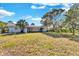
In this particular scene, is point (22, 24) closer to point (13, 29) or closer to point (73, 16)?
point (13, 29)

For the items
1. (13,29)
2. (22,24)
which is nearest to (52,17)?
(22,24)

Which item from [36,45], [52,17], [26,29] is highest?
[52,17]

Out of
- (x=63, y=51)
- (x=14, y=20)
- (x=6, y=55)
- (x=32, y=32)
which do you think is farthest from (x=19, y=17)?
(x=63, y=51)

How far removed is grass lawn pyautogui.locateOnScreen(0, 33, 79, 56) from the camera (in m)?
2.74

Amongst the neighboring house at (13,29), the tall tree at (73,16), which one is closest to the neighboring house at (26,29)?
Answer: the neighboring house at (13,29)

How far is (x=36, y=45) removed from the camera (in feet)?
9.14

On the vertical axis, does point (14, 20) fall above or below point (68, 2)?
below

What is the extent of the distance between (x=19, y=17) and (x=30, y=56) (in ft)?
1.55

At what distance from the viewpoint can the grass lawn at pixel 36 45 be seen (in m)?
2.74

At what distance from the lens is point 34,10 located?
277 centimetres

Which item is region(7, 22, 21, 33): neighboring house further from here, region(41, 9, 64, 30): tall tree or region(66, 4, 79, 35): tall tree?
region(66, 4, 79, 35): tall tree

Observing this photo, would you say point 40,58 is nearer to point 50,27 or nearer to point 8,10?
point 50,27

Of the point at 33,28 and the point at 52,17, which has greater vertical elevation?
the point at 52,17

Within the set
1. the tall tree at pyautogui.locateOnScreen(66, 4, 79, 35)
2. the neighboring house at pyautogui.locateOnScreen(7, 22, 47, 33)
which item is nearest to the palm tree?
the neighboring house at pyautogui.locateOnScreen(7, 22, 47, 33)
